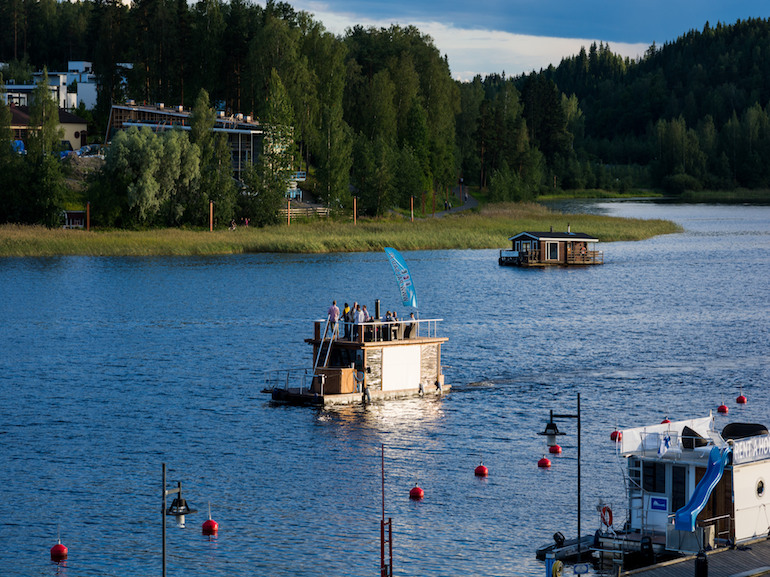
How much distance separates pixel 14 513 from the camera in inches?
1682

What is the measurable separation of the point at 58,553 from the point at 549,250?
4670 inches

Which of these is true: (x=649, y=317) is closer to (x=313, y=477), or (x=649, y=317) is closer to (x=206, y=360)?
(x=206, y=360)

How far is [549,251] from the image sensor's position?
151 meters

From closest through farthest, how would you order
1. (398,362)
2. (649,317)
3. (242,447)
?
(242,447)
(398,362)
(649,317)

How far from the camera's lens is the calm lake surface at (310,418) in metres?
40.2

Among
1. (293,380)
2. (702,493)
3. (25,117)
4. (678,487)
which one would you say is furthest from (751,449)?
(25,117)

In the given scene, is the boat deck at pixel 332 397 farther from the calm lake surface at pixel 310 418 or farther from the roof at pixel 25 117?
the roof at pixel 25 117

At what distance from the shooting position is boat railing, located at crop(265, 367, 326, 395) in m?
61.2

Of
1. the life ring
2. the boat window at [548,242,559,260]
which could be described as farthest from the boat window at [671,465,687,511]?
the boat window at [548,242,559,260]

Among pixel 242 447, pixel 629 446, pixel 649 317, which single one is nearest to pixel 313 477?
pixel 242 447

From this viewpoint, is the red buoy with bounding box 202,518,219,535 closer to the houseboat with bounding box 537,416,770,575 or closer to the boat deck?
the houseboat with bounding box 537,416,770,575

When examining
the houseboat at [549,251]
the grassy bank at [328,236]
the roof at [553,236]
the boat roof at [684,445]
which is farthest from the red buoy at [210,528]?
the roof at [553,236]

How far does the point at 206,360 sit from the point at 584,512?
39215 millimetres

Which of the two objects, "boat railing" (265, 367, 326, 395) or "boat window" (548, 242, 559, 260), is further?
"boat window" (548, 242, 559, 260)
